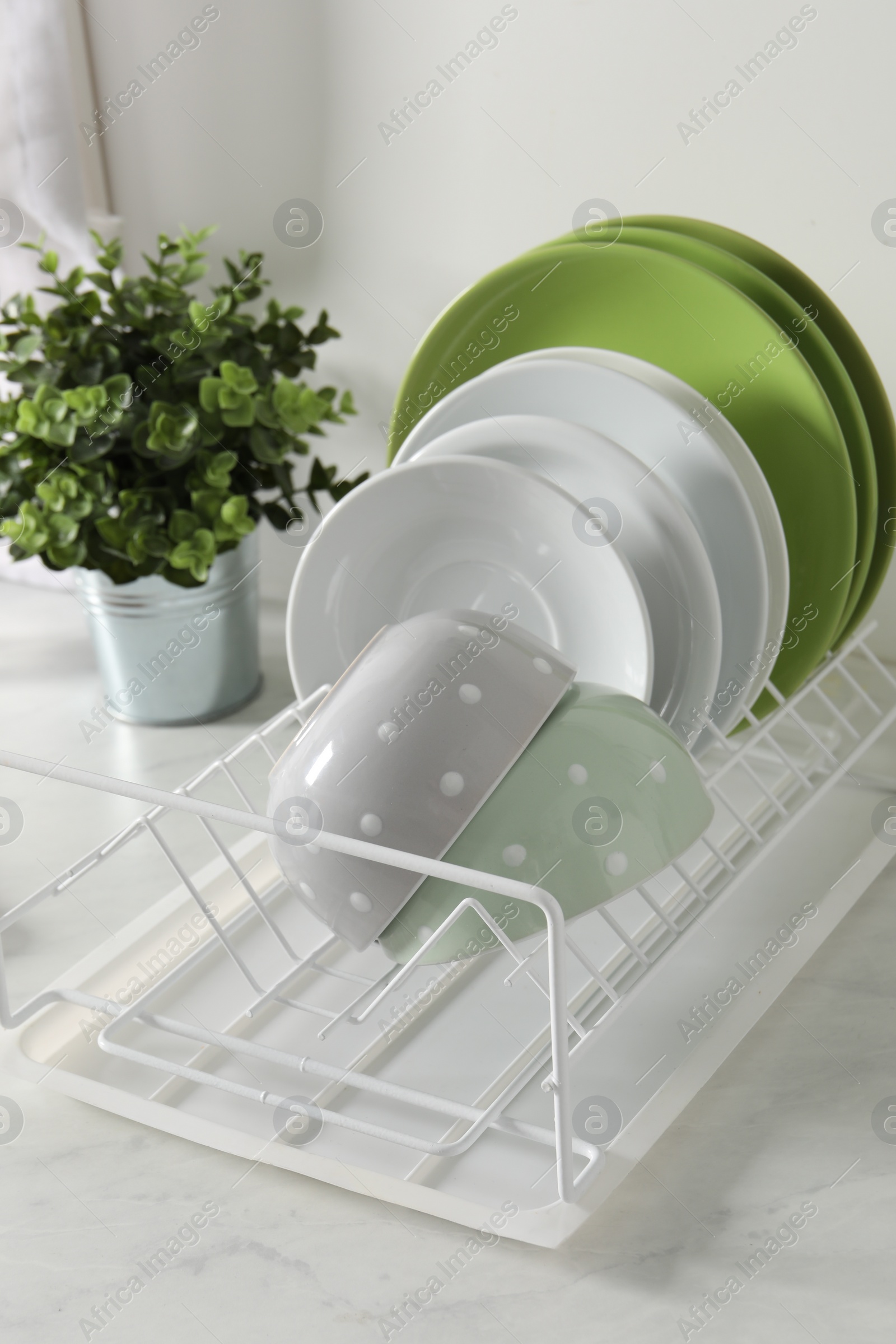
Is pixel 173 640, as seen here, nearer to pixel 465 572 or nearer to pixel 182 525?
pixel 182 525

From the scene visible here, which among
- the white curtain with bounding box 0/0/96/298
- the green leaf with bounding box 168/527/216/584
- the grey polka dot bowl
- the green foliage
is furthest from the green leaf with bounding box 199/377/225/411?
the grey polka dot bowl

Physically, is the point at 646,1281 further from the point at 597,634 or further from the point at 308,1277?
the point at 597,634

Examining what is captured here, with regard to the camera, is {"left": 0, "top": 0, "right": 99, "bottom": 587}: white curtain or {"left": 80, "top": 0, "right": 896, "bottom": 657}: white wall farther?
{"left": 0, "top": 0, "right": 99, "bottom": 587}: white curtain

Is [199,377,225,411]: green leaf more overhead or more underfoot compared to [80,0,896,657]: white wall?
more underfoot

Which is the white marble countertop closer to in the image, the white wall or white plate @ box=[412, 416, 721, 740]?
white plate @ box=[412, 416, 721, 740]

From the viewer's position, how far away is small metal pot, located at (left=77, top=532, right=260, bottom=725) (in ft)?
3.72

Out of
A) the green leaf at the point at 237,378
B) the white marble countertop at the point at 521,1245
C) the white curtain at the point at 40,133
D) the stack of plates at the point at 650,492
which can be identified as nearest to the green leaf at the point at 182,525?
the green leaf at the point at 237,378

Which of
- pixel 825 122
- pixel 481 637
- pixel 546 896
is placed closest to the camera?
pixel 546 896

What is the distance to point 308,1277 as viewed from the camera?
598 mm

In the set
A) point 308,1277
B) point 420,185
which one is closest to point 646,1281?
point 308,1277

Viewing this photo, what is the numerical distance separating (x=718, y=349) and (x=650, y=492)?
0.13 meters

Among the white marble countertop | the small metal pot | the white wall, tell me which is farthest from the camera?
the small metal pot

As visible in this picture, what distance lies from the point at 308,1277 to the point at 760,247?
0.69 metres

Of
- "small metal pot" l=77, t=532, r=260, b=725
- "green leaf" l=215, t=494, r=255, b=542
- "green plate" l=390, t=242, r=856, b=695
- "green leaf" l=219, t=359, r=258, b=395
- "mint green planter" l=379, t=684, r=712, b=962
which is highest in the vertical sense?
"green plate" l=390, t=242, r=856, b=695
